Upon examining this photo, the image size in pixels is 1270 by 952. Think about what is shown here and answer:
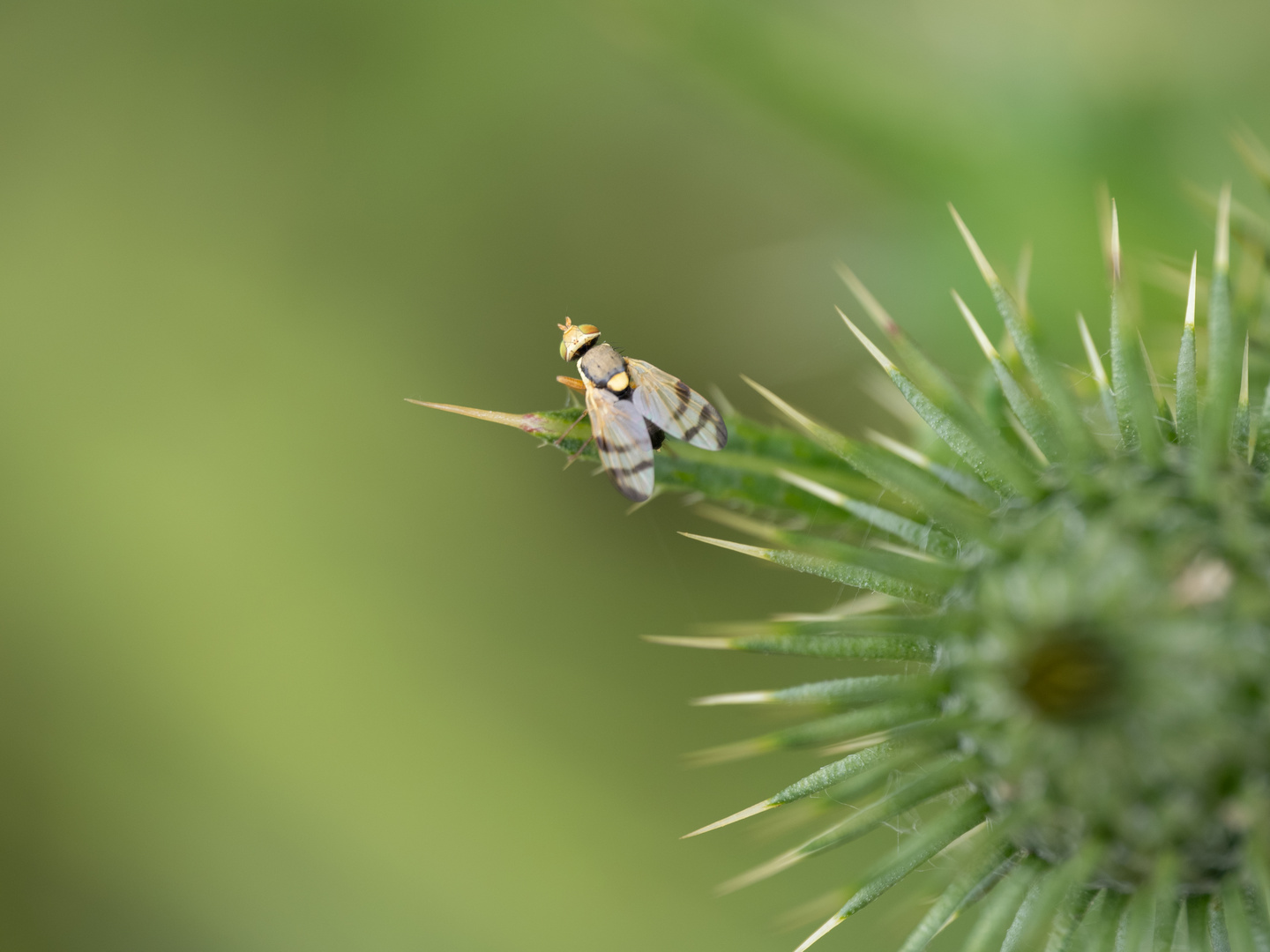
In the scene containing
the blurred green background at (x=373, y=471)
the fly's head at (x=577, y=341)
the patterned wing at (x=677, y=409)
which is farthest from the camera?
the blurred green background at (x=373, y=471)

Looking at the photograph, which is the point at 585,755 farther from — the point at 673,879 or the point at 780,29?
the point at 780,29

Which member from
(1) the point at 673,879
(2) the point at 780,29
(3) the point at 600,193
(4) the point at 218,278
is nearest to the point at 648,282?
(3) the point at 600,193

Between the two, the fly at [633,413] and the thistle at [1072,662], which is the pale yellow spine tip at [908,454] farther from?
the fly at [633,413]

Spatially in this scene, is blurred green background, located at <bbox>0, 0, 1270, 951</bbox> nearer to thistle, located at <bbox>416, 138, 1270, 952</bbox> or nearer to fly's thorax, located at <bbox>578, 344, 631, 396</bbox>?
fly's thorax, located at <bbox>578, 344, 631, 396</bbox>

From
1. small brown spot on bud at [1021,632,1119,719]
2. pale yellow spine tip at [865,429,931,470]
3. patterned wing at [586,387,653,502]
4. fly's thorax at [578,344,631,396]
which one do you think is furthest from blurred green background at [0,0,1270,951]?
small brown spot on bud at [1021,632,1119,719]

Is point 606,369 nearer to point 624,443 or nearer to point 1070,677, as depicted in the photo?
point 624,443

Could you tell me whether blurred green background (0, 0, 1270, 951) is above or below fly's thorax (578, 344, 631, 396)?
above

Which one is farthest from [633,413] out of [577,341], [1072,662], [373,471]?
[373,471]

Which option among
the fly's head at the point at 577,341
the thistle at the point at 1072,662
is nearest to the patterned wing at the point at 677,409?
the fly's head at the point at 577,341
